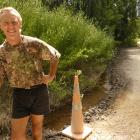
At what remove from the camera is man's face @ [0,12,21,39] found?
3.83 meters

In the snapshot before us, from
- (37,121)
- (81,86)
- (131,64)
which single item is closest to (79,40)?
(81,86)

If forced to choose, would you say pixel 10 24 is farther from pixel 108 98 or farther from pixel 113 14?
pixel 113 14

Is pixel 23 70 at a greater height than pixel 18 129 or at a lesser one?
greater

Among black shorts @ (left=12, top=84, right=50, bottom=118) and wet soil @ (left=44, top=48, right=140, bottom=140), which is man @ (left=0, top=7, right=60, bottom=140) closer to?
black shorts @ (left=12, top=84, right=50, bottom=118)

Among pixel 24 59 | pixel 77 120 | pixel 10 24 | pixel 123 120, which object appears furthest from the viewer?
pixel 123 120

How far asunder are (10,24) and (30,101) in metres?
0.95

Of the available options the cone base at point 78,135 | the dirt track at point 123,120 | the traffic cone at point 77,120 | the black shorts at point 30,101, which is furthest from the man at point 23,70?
the dirt track at point 123,120

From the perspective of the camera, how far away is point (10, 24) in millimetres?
3832

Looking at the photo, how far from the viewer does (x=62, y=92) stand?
7730mm

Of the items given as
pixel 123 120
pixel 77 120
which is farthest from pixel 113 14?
pixel 77 120

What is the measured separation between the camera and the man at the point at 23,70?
400cm

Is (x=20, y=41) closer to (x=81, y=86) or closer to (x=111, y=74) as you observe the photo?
(x=81, y=86)

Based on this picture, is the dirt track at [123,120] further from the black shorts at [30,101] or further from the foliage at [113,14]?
the foliage at [113,14]

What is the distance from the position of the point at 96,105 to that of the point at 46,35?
209 centimetres
